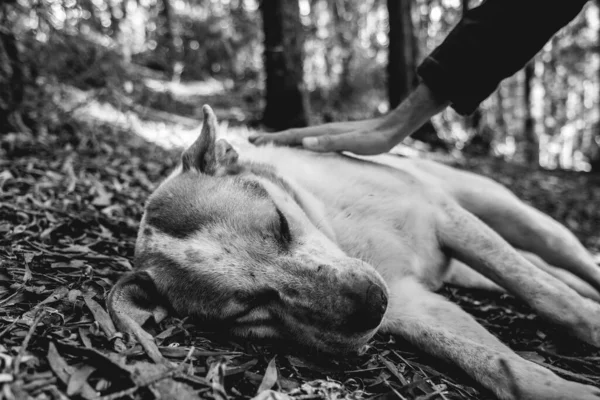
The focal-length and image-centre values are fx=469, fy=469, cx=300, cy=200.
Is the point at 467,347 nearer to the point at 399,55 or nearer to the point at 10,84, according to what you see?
the point at 10,84

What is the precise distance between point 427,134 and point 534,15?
785cm

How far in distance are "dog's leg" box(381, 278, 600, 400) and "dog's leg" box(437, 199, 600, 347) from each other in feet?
1.36

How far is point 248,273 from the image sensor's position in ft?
8.51

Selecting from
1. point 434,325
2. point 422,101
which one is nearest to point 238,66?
point 422,101

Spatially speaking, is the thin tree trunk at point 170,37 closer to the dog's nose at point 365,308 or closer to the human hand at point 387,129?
the human hand at point 387,129

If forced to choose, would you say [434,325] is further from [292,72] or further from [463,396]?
[292,72]

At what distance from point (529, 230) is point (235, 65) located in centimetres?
1371

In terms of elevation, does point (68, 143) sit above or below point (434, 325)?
above

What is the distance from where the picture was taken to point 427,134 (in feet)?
35.6

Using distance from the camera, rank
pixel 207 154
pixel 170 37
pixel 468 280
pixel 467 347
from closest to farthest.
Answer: pixel 467 347, pixel 207 154, pixel 468 280, pixel 170 37

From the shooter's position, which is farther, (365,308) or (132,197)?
(132,197)

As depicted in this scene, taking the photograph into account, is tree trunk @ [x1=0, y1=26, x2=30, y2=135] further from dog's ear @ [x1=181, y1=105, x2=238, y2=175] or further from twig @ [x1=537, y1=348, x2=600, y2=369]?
twig @ [x1=537, y1=348, x2=600, y2=369]

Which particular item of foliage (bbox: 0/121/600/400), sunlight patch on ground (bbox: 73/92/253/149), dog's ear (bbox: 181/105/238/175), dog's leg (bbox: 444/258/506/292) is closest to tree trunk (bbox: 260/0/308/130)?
sunlight patch on ground (bbox: 73/92/253/149)

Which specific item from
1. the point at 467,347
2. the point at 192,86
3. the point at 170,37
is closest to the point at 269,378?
the point at 467,347
